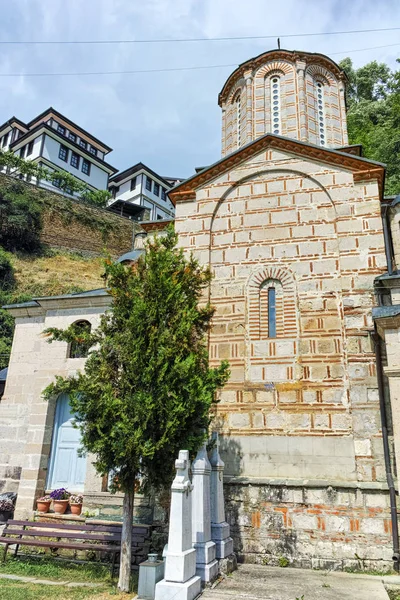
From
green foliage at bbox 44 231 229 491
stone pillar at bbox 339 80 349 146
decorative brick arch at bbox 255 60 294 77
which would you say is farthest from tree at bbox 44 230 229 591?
decorative brick arch at bbox 255 60 294 77

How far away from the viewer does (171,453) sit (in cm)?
685

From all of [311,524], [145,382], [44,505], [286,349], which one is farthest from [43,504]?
[286,349]

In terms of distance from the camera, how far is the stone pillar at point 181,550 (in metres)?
5.22

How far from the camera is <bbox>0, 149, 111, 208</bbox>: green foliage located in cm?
3347

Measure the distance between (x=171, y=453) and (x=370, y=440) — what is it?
3588mm

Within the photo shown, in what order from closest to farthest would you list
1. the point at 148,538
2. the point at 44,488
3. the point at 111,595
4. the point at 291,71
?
the point at 111,595, the point at 148,538, the point at 44,488, the point at 291,71

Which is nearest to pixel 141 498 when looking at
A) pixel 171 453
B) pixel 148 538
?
pixel 148 538

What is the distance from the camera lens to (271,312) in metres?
9.52

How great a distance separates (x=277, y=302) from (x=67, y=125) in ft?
127

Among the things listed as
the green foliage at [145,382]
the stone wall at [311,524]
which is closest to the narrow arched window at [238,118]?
the green foliage at [145,382]

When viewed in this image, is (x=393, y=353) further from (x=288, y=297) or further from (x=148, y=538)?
(x=148, y=538)

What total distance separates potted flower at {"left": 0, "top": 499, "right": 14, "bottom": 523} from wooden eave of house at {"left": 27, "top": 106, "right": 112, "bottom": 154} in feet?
124

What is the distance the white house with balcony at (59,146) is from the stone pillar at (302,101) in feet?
90.3

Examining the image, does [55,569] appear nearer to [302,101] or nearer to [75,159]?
[302,101]
